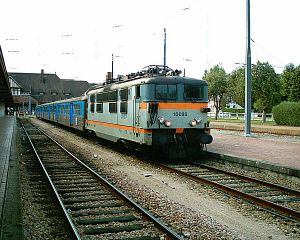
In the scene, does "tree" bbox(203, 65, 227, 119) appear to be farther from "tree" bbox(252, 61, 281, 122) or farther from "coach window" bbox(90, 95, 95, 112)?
"coach window" bbox(90, 95, 95, 112)

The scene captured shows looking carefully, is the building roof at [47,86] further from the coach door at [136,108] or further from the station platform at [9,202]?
the station platform at [9,202]

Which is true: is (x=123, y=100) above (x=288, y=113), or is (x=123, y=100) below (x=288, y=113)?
above

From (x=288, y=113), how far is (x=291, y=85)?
15271 millimetres

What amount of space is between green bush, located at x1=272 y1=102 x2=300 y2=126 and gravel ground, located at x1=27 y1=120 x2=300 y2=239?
78.4 feet

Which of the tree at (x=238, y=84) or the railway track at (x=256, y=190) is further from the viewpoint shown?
the tree at (x=238, y=84)

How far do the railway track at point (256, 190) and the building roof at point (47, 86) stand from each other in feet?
320

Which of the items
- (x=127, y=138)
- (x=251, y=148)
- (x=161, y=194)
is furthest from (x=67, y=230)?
(x=251, y=148)

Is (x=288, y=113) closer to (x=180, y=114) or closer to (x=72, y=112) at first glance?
(x=72, y=112)

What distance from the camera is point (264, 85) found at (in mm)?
44250

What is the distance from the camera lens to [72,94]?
110 meters

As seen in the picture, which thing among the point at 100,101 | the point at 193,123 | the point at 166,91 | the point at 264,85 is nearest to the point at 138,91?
the point at 166,91

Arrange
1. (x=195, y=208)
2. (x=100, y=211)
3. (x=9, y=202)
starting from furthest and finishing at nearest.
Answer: (x=195, y=208), (x=100, y=211), (x=9, y=202)

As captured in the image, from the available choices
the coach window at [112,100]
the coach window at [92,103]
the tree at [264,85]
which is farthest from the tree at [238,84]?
the coach window at [112,100]

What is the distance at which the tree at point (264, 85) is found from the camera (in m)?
44.4
